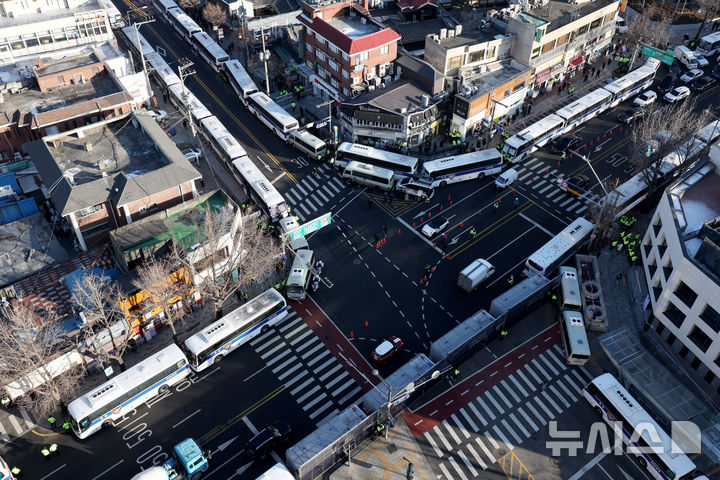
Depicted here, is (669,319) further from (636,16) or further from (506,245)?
(636,16)

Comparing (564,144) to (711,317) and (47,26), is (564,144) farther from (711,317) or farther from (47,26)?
(47,26)

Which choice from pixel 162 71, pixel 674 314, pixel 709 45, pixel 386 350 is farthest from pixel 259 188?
pixel 709 45

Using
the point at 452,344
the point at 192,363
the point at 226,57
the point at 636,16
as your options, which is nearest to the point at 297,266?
the point at 192,363

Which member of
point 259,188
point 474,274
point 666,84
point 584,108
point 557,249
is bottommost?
point 474,274

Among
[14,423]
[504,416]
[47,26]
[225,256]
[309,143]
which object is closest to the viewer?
[14,423]

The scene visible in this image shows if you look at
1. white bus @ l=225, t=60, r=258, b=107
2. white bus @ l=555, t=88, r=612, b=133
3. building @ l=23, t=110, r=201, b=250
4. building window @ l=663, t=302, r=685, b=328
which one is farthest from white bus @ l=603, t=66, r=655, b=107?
building @ l=23, t=110, r=201, b=250

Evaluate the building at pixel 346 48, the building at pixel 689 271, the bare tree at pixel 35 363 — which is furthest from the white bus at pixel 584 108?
the bare tree at pixel 35 363

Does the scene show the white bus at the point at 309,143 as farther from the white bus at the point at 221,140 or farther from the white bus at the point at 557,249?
the white bus at the point at 557,249
